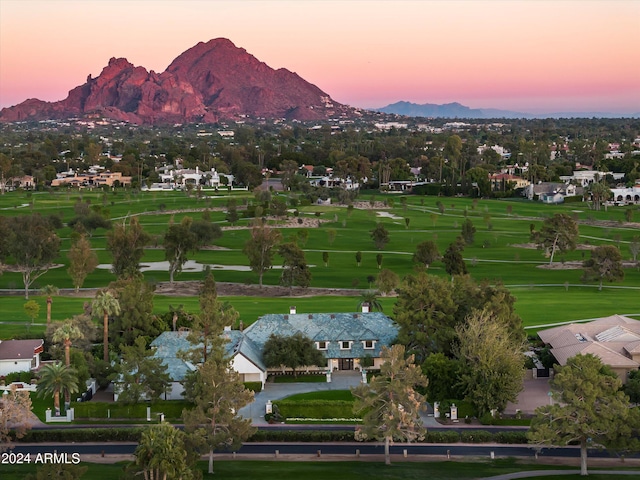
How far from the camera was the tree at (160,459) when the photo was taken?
3497cm

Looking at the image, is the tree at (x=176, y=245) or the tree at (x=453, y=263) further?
the tree at (x=176, y=245)

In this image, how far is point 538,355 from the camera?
61.4 metres

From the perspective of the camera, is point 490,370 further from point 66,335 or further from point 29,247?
point 29,247

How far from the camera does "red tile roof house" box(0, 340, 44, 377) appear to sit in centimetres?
5878

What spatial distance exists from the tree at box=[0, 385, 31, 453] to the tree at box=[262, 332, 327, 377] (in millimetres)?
17614

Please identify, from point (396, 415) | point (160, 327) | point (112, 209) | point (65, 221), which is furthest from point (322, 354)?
point (112, 209)

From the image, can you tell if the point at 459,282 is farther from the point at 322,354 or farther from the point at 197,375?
the point at 197,375

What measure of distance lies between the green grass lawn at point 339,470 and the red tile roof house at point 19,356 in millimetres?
17556

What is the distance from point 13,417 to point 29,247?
51.3 m

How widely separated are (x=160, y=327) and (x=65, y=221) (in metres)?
79.2

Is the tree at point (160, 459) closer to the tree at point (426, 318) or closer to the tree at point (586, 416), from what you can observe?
the tree at point (586, 416)

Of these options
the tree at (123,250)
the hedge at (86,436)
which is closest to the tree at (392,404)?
the hedge at (86,436)

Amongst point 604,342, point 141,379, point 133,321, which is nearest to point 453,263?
point 604,342

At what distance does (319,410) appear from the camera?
5106 centimetres
